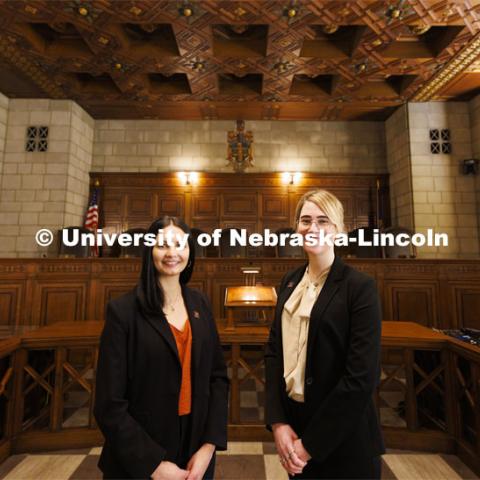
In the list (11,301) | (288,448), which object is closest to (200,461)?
(288,448)

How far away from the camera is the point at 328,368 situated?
3.76 feet

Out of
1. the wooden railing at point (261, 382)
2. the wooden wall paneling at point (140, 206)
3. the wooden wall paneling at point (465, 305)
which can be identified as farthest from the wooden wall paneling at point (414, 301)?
the wooden wall paneling at point (140, 206)

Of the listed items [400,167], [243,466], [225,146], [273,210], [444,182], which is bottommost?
[243,466]

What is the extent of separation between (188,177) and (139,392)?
6890 mm

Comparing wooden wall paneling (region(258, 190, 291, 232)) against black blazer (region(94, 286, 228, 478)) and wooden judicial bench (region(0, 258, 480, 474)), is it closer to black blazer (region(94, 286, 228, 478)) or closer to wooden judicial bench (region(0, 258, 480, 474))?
wooden judicial bench (region(0, 258, 480, 474))

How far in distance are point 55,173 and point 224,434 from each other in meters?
7.19

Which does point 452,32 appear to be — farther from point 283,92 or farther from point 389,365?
point 389,365

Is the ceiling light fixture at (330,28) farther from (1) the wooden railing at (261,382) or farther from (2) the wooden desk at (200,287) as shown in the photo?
(1) the wooden railing at (261,382)

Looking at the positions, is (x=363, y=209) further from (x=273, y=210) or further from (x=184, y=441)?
(x=184, y=441)

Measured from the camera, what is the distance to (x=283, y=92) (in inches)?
255

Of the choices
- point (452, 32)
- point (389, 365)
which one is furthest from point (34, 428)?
point (452, 32)

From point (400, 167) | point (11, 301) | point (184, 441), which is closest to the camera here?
point (184, 441)

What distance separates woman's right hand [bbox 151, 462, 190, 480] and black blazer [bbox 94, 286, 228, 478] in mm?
29

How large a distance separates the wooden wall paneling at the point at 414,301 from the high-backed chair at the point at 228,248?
113 inches
